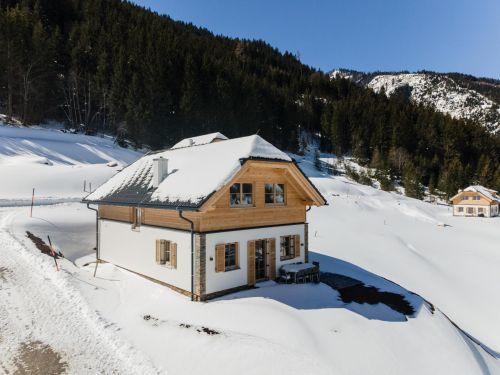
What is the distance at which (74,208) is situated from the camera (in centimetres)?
2775

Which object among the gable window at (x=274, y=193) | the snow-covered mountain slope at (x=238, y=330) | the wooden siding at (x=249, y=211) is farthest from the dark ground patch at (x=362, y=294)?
the gable window at (x=274, y=193)

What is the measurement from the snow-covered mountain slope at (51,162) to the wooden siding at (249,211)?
17.7 metres

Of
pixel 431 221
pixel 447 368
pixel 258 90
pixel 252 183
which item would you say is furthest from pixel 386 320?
pixel 258 90

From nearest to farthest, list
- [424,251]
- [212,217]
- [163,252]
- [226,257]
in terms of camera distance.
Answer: [212,217], [226,257], [163,252], [424,251]

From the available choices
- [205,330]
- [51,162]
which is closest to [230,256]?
[205,330]

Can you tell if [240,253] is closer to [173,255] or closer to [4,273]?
[173,255]

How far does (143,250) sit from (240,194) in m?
5.70

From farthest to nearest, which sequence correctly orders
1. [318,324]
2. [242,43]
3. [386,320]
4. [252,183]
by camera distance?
[242,43] → [252,183] → [386,320] → [318,324]

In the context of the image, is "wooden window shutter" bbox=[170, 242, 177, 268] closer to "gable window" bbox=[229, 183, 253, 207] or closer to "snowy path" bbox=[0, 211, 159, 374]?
"gable window" bbox=[229, 183, 253, 207]

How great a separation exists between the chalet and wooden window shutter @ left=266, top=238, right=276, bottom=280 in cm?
5

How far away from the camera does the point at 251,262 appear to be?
15398mm

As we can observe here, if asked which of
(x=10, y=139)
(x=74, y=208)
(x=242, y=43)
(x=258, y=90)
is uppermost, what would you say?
(x=242, y=43)

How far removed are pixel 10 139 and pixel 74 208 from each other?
2346cm

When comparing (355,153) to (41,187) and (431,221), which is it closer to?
(431,221)
